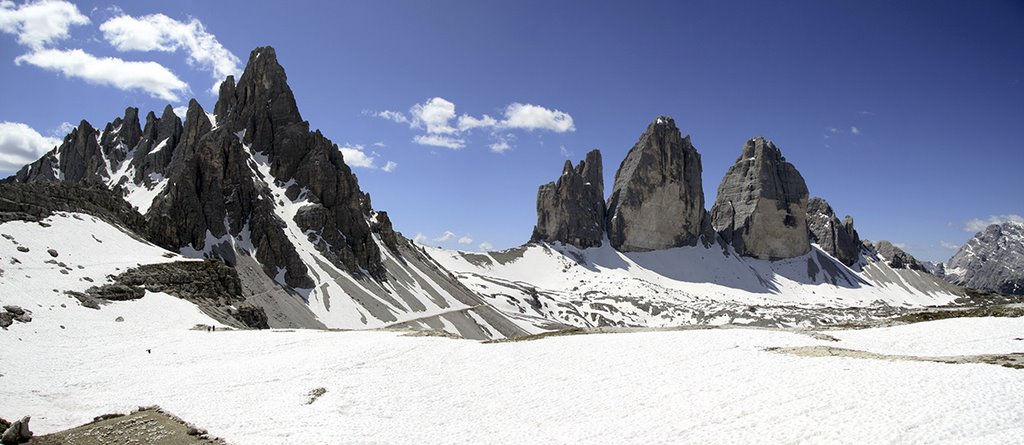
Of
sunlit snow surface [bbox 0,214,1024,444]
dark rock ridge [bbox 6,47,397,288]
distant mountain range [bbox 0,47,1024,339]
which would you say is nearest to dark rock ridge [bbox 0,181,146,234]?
distant mountain range [bbox 0,47,1024,339]

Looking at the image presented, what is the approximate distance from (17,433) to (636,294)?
155 metres

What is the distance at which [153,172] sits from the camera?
10762cm

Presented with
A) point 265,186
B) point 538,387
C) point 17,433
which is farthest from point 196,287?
point 265,186

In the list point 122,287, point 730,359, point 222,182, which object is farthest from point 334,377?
point 222,182

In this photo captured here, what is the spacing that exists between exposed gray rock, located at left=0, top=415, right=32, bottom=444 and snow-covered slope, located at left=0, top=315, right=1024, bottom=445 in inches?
47.3

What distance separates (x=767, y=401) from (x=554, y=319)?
10569 centimetres

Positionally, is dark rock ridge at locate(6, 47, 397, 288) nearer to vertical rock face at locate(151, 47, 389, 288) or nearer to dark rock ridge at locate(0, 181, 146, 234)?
vertical rock face at locate(151, 47, 389, 288)

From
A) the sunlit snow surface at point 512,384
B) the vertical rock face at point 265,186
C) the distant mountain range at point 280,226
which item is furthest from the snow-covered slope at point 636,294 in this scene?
the sunlit snow surface at point 512,384

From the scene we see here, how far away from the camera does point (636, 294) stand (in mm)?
162125

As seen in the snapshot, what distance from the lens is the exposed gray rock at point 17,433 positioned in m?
16.9

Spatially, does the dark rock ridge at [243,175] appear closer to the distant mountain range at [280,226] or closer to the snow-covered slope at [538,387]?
the distant mountain range at [280,226]

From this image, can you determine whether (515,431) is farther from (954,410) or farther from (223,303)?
(223,303)

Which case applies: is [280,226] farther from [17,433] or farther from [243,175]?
[17,433]

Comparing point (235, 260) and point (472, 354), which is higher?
point (235, 260)
